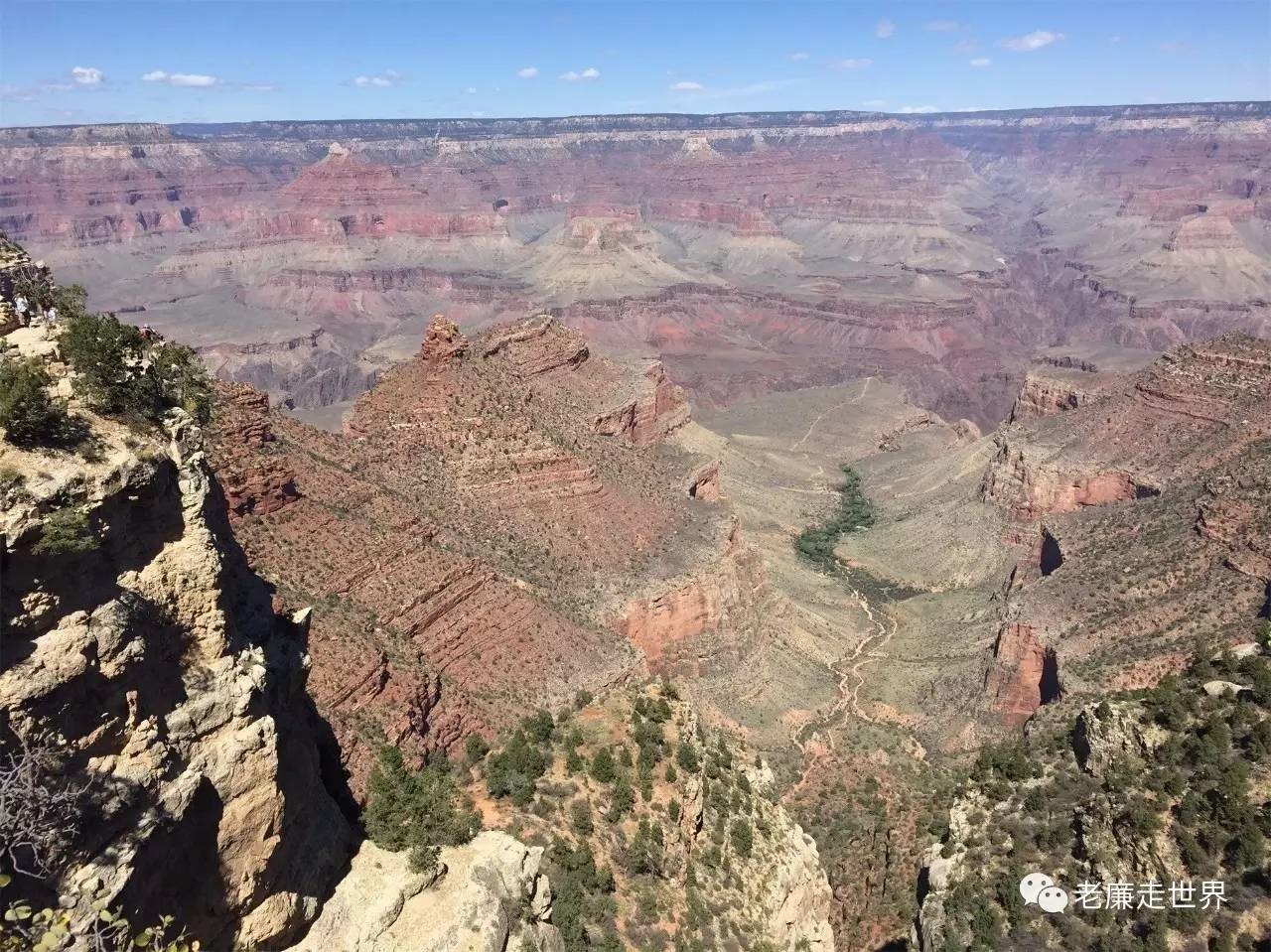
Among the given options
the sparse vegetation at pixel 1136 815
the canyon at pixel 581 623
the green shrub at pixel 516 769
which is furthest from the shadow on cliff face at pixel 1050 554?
the green shrub at pixel 516 769

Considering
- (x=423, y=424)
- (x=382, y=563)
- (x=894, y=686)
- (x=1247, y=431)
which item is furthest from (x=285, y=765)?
(x=1247, y=431)

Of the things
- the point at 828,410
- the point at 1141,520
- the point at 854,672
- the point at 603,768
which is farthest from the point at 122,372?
the point at 828,410

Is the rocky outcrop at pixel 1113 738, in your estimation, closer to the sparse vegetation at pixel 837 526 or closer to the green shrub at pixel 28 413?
the green shrub at pixel 28 413

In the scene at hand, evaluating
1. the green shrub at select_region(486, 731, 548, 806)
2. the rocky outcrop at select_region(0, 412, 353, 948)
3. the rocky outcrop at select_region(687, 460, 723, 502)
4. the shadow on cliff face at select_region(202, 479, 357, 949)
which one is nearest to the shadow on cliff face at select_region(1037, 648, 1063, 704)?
the rocky outcrop at select_region(687, 460, 723, 502)

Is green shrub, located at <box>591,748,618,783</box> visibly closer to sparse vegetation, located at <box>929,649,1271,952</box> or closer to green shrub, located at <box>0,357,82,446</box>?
sparse vegetation, located at <box>929,649,1271,952</box>

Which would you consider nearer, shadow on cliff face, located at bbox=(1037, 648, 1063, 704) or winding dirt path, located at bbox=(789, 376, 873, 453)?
shadow on cliff face, located at bbox=(1037, 648, 1063, 704)

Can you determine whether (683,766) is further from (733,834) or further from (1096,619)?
(1096,619)
